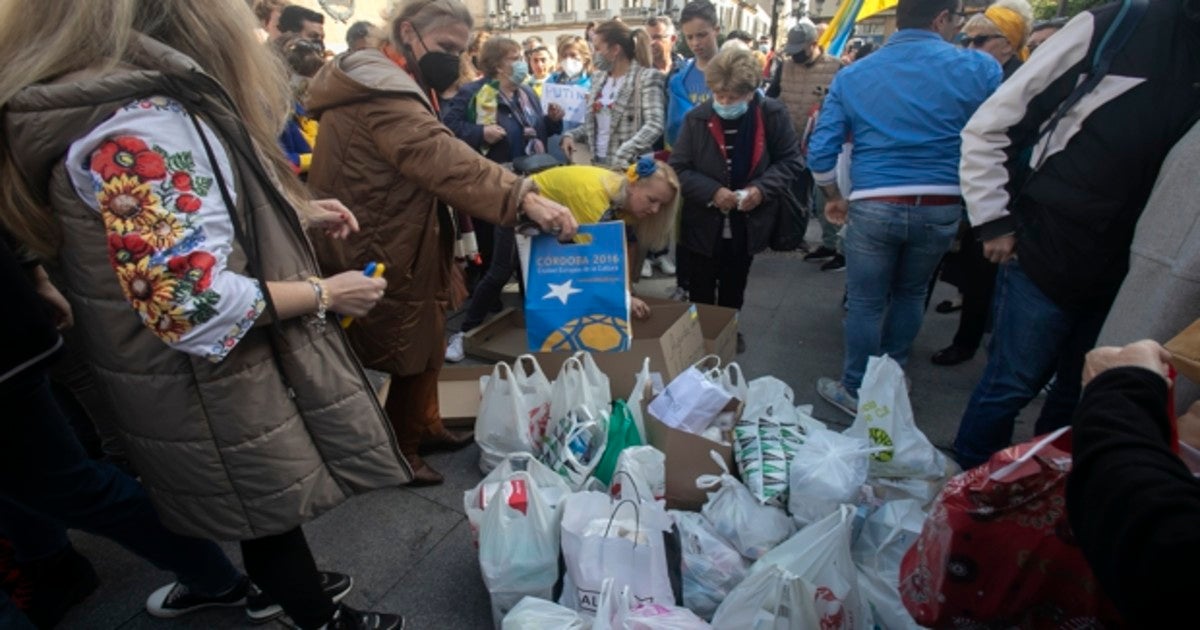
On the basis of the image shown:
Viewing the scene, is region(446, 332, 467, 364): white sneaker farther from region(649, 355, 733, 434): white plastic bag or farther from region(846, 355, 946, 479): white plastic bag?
region(846, 355, 946, 479): white plastic bag

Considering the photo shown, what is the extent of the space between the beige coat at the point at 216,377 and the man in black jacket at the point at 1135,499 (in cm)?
134

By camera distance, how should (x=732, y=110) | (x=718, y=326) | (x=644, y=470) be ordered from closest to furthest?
1. (x=644, y=470)
2. (x=732, y=110)
3. (x=718, y=326)

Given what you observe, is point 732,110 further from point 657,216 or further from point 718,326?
point 718,326

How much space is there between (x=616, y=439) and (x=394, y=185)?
3.88 ft

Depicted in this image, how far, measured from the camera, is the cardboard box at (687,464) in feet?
6.87

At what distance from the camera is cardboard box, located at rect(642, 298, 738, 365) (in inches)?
127

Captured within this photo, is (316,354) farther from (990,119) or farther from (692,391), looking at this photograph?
(990,119)

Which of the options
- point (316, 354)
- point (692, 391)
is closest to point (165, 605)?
point (316, 354)

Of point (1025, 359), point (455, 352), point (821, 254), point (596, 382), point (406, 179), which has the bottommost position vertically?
point (821, 254)

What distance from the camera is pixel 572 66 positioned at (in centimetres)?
735

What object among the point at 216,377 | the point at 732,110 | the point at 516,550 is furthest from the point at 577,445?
the point at 732,110

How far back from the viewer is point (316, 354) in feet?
4.34

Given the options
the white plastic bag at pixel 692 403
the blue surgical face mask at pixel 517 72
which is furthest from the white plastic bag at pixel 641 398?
the blue surgical face mask at pixel 517 72

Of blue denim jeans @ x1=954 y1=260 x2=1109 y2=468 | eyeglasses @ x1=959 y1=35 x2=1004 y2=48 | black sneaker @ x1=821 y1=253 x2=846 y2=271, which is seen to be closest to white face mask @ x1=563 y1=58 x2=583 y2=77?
black sneaker @ x1=821 y1=253 x2=846 y2=271
